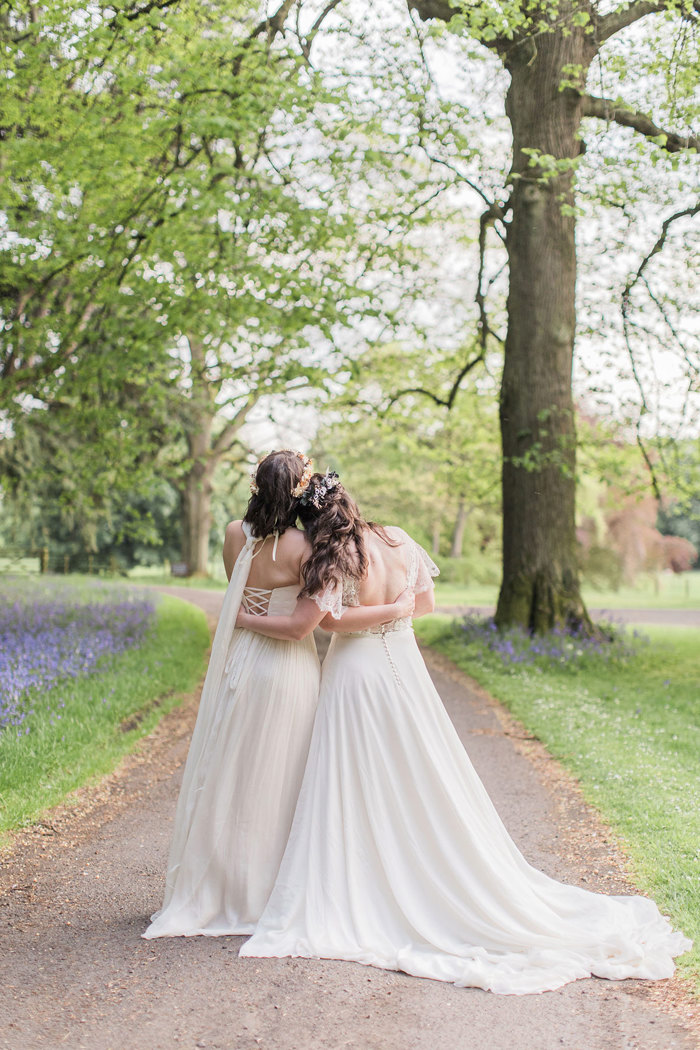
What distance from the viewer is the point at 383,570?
422 cm

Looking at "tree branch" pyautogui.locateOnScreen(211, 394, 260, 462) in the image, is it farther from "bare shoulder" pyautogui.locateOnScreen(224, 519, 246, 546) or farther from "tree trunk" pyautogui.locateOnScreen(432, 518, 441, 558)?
"bare shoulder" pyautogui.locateOnScreen(224, 519, 246, 546)

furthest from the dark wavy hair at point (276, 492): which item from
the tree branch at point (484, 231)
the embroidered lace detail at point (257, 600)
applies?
the tree branch at point (484, 231)

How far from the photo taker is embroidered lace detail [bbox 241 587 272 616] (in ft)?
13.8

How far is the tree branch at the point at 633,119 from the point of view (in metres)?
9.77

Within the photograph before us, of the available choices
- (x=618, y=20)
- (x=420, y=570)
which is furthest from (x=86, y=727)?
(x=618, y=20)

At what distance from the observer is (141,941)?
3.86m

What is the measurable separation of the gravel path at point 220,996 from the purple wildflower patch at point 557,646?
6392 millimetres

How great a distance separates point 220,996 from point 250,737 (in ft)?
3.70

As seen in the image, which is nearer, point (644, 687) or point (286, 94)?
point (286, 94)

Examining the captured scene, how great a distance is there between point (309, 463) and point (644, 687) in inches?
299

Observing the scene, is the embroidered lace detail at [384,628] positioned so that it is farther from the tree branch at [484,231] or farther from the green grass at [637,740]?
the tree branch at [484,231]

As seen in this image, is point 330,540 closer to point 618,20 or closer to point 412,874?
point 412,874

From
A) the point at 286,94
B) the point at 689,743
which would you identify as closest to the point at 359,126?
the point at 286,94

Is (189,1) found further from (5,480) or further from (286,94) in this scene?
(5,480)
